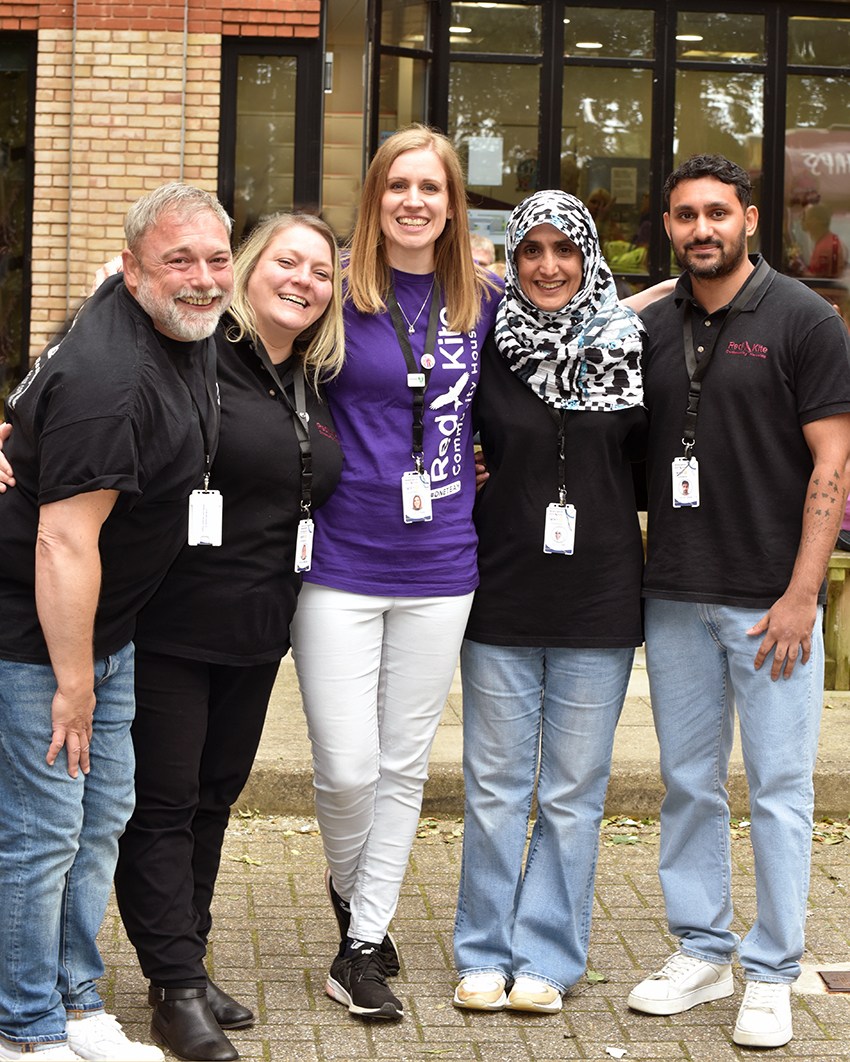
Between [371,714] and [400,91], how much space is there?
6835 mm

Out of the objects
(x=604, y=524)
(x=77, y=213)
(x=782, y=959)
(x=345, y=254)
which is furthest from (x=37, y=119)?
(x=782, y=959)


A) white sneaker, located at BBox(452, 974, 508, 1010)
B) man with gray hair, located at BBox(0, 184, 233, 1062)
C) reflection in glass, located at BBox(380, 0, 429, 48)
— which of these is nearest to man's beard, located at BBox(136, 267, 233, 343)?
man with gray hair, located at BBox(0, 184, 233, 1062)

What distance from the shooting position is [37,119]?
8664 millimetres

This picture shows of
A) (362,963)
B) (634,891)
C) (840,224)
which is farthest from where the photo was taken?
(840,224)

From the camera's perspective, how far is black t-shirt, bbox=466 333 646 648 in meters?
3.50

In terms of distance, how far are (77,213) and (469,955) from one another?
21.2ft

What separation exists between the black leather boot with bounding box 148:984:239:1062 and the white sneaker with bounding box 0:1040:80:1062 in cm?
32

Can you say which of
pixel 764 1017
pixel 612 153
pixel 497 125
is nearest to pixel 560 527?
pixel 764 1017

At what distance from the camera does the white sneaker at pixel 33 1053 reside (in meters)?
2.94

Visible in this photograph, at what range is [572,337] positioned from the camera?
3.49 metres

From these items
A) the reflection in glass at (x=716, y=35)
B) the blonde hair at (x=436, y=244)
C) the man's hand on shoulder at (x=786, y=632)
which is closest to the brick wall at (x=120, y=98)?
the reflection in glass at (x=716, y=35)

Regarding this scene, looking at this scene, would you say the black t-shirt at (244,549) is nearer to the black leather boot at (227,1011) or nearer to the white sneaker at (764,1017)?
the black leather boot at (227,1011)

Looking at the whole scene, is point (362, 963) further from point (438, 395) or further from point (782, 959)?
point (438, 395)

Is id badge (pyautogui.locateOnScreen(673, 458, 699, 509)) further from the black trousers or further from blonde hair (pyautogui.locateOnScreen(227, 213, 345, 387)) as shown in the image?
the black trousers
